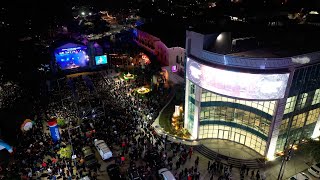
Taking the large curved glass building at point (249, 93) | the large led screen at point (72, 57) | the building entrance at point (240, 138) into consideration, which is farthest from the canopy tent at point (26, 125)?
the building entrance at point (240, 138)

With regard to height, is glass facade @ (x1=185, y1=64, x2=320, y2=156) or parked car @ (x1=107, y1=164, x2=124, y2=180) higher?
glass facade @ (x1=185, y1=64, x2=320, y2=156)

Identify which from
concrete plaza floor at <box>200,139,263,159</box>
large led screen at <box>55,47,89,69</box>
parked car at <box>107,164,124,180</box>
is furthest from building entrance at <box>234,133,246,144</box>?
large led screen at <box>55,47,89,69</box>

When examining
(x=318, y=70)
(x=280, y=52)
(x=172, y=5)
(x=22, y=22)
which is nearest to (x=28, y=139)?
(x=22, y=22)

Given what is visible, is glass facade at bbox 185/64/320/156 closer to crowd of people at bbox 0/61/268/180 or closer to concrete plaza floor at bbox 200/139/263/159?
concrete plaza floor at bbox 200/139/263/159

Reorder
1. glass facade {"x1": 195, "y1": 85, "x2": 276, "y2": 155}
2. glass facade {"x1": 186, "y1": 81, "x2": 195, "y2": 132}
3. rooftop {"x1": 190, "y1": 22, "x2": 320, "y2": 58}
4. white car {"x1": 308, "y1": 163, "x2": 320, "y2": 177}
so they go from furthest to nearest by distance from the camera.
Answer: glass facade {"x1": 186, "y1": 81, "x2": 195, "y2": 132} → rooftop {"x1": 190, "y1": 22, "x2": 320, "y2": 58} → glass facade {"x1": 195, "y1": 85, "x2": 276, "y2": 155} → white car {"x1": 308, "y1": 163, "x2": 320, "y2": 177}

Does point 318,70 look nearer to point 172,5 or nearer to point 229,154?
point 229,154

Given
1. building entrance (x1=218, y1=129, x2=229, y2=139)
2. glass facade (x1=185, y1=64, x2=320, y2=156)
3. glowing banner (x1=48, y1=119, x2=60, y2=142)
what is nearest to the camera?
glass facade (x1=185, y1=64, x2=320, y2=156)
